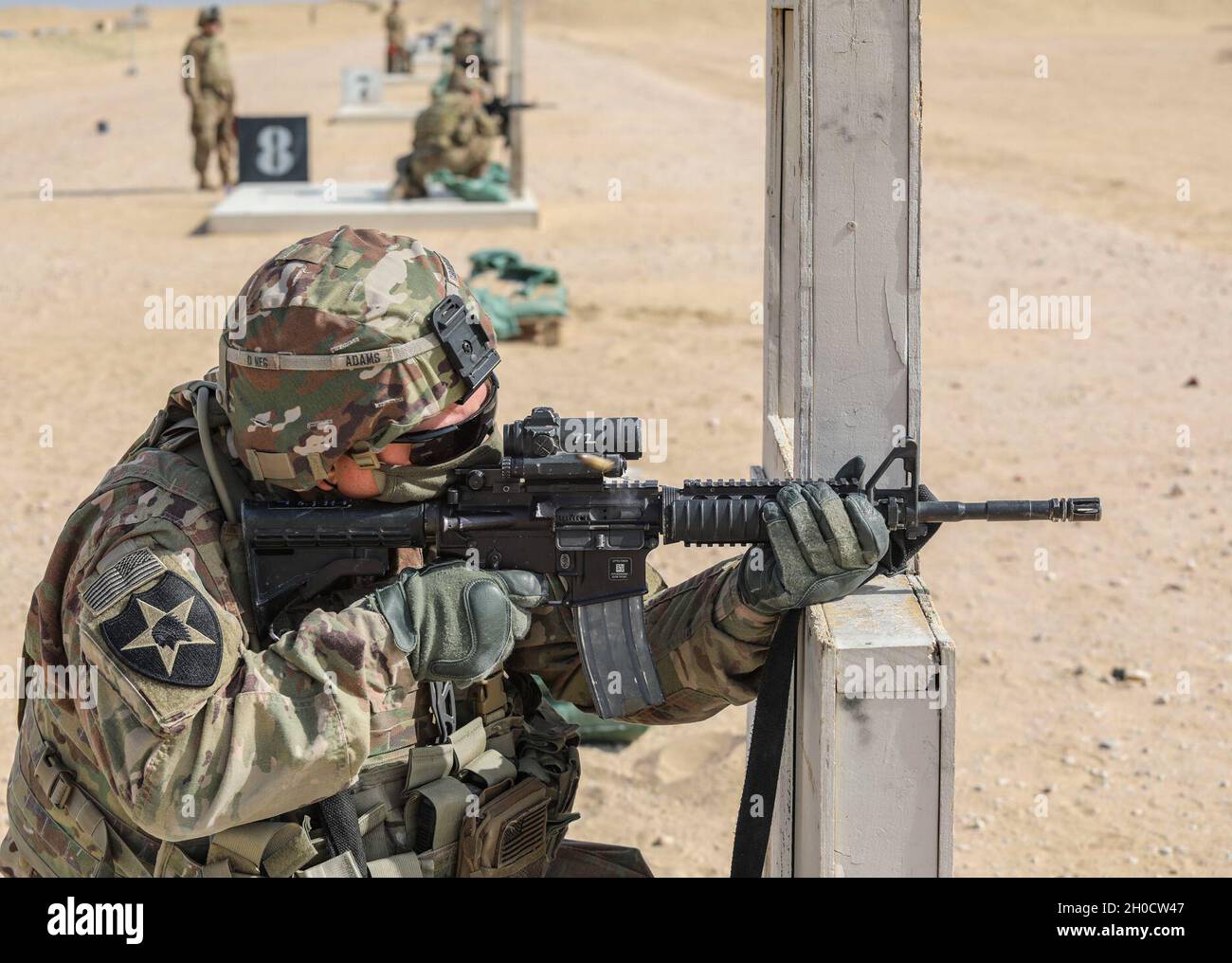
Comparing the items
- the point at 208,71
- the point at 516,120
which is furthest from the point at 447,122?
the point at 208,71

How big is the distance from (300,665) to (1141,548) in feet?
16.2

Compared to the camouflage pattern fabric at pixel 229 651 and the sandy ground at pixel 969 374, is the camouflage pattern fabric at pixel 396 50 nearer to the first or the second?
the sandy ground at pixel 969 374

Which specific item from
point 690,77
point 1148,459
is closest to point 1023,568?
point 1148,459

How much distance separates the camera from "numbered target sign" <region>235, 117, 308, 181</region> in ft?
54.7

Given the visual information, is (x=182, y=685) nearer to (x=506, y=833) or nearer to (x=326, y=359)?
(x=326, y=359)

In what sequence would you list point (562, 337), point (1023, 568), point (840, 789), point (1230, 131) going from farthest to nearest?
point (1230, 131)
point (562, 337)
point (1023, 568)
point (840, 789)

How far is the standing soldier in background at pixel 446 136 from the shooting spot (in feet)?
50.2

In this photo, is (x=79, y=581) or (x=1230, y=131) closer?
(x=79, y=581)

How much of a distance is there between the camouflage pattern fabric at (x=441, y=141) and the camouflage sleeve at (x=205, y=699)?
13.2 meters

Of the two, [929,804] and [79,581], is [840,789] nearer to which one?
[929,804]

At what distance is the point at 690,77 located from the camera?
3650 centimetres

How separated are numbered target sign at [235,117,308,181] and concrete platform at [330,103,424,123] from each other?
32.9 feet

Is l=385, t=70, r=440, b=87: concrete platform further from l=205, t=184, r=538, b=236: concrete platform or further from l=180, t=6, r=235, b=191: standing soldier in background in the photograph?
l=205, t=184, r=538, b=236: concrete platform
